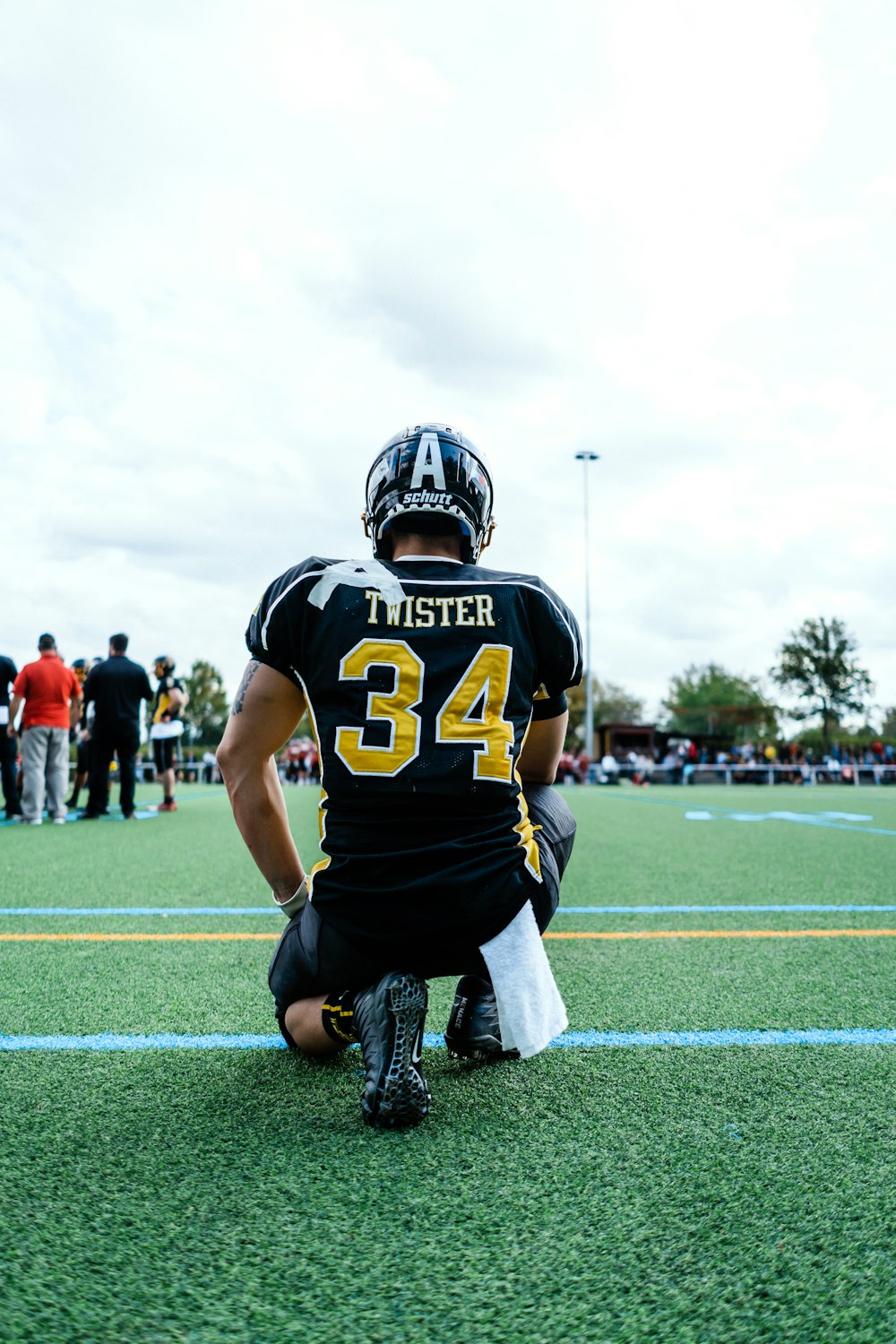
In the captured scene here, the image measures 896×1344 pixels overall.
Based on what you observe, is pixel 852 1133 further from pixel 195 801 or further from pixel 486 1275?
pixel 195 801

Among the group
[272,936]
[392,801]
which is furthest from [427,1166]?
Result: [272,936]

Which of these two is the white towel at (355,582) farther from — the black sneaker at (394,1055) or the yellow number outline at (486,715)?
the black sneaker at (394,1055)

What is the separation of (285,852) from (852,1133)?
1517mm

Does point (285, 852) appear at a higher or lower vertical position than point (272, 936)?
higher

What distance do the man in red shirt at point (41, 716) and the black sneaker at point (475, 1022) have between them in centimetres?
888

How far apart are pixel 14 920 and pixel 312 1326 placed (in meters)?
3.73

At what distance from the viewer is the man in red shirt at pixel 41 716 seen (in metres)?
10.2

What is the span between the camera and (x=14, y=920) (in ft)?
14.8

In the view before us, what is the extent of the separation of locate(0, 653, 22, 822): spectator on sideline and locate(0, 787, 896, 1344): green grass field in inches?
308

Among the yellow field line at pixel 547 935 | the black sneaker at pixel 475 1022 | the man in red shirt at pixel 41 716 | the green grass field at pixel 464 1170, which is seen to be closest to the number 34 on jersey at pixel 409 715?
the black sneaker at pixel 475 1022

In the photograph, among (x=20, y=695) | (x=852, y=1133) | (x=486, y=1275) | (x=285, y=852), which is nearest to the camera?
(x=486, y=1275)

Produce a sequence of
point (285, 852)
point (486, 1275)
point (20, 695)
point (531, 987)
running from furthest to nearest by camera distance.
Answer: point (20, 695), point (285, 852), point (531, 987), point (486, 1275)

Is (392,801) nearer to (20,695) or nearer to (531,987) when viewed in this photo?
(531,987)

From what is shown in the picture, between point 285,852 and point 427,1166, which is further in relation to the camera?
point 285,852
